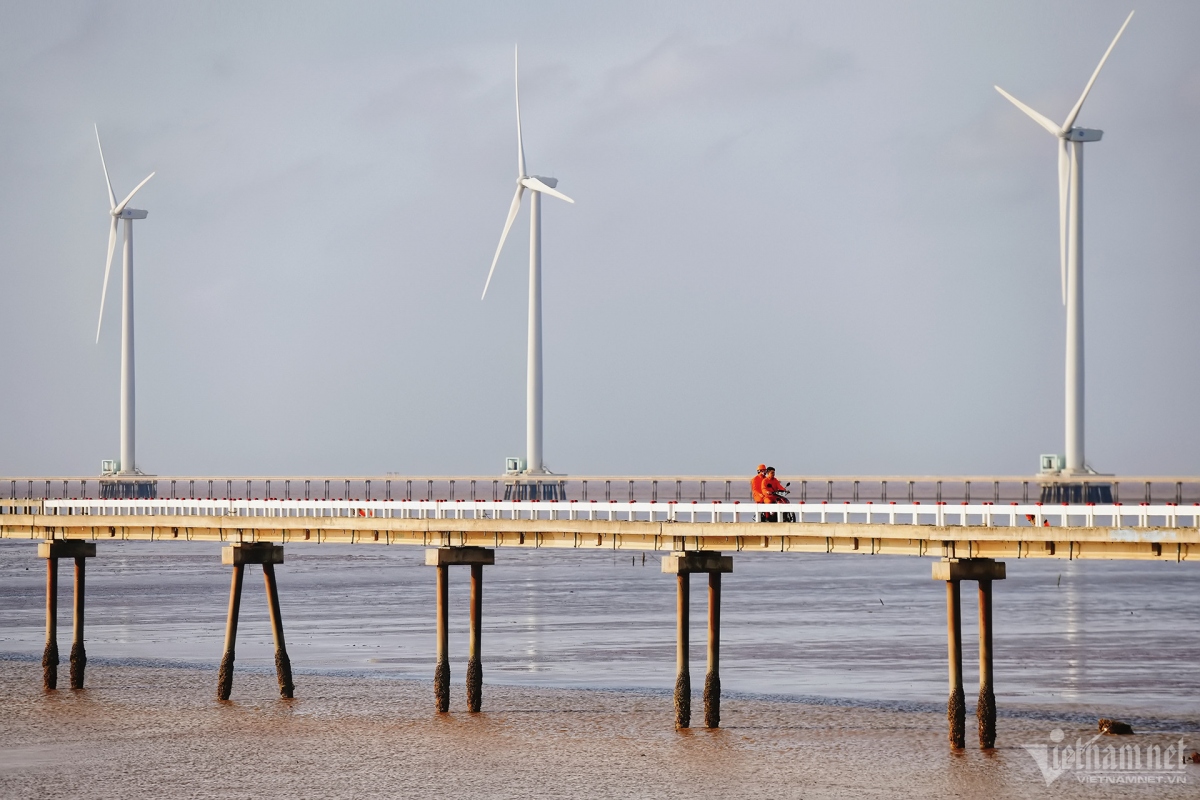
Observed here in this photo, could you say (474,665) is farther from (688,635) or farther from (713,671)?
(713,671)

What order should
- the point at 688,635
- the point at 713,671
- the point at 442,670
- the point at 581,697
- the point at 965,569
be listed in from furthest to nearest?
the point at 581,697, the point at 442,670, the point at 688,635, the point at 713,671, the point at 965,569

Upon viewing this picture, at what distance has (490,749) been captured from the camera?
147 feet

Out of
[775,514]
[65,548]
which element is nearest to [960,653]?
[775,514]

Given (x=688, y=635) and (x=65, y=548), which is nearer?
(x=688, y=635)

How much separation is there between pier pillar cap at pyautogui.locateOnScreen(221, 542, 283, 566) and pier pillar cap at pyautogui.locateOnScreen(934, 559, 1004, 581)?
75.3ft

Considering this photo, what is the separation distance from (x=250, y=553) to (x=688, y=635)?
16.4m

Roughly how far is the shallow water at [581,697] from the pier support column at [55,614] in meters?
0.86

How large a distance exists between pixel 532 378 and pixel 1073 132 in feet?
163

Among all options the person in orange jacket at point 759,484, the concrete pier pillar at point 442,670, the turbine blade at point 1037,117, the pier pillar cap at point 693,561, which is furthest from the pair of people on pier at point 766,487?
the turbine blade at point 1037,117

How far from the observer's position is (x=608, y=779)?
4062 centimetres

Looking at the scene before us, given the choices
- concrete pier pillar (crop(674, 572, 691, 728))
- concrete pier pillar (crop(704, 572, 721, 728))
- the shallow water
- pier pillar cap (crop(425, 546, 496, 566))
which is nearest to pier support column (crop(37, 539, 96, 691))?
the shallow water

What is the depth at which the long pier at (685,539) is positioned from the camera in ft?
134

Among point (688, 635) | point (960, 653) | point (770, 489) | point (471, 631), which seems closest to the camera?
point (960, 653)

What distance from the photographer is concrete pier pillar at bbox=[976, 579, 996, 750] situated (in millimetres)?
42156
